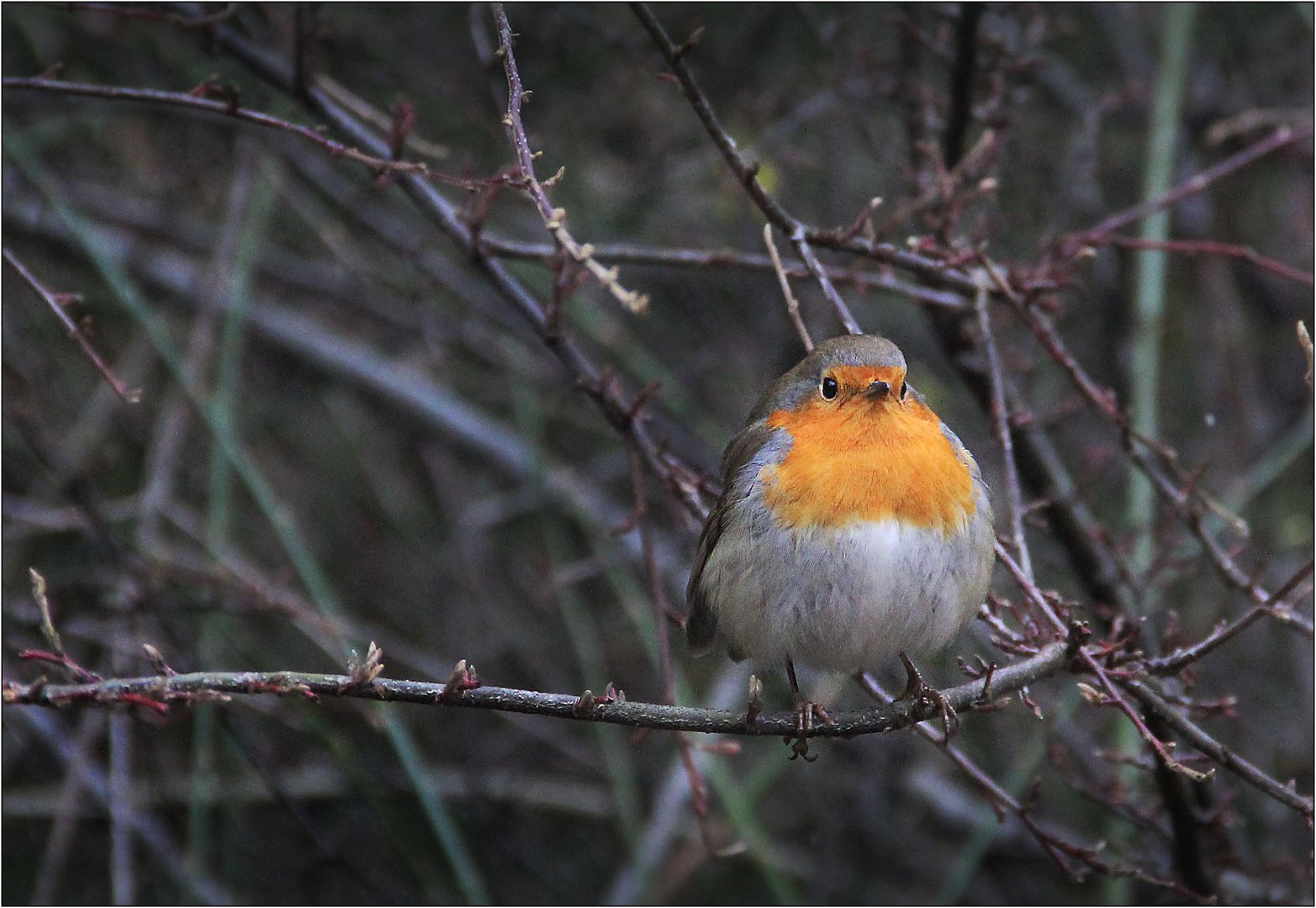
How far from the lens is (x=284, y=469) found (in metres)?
5.55

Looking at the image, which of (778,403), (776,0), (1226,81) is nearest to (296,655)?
(778,403)

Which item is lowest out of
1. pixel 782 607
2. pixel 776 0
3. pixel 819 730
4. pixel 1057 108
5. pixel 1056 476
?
pixel 819 730

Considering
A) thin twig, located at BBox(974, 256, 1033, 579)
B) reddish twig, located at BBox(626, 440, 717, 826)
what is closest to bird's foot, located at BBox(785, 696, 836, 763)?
reddish twig, located at BBox(626, 440, 717, 826)

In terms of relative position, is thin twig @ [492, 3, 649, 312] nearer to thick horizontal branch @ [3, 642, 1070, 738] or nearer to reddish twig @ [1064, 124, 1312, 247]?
thick horizontal branch @ [3, 642, 1070, 738]

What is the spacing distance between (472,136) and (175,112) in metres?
1.05

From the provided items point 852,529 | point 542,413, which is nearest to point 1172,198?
point 852,529

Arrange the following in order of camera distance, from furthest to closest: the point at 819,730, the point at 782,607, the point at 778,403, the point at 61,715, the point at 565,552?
the point at 565,552 → the point at 61,715 → the point at 778,403 → the point at 782,607 → the point at 819,730

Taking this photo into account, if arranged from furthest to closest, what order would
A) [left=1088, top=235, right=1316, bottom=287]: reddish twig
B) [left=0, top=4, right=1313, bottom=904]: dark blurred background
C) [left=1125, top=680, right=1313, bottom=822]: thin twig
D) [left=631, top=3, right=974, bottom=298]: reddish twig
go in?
[left=0, top=4, right=1313, bottom=904]: dark blurred background < [left=1088, top=235, right=1316, bottom=287]: reddish twig < [left=631, top=3, right=974, bottom=298]: reddish twig < [left=1125, top=680, right=1313, bottom=822]: thin twig

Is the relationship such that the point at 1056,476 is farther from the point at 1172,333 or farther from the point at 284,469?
the point at 284,469

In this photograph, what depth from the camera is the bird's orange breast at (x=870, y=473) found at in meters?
2.81

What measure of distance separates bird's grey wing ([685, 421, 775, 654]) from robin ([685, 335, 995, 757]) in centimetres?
1

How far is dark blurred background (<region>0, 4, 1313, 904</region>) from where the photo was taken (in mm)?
4219

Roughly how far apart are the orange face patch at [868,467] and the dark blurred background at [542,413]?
1.22 meters

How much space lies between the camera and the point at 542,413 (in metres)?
5.29
